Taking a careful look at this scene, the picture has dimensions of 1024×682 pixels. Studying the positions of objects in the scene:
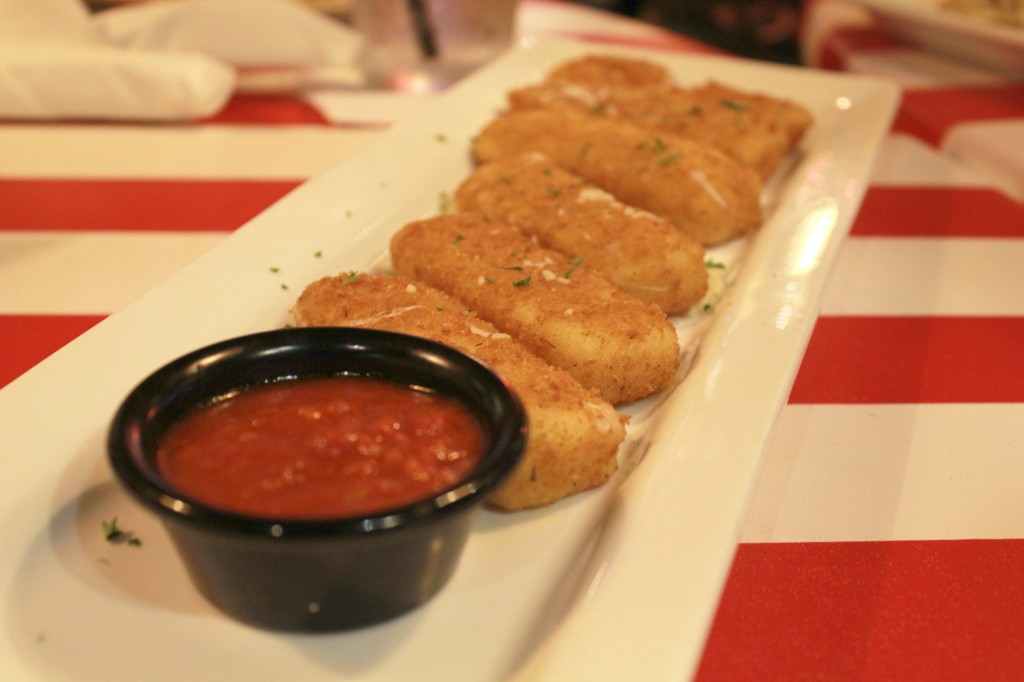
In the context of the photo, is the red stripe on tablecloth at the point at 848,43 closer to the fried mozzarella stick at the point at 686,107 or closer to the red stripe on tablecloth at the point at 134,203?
the fried mozzarella stick at the point at 686,107

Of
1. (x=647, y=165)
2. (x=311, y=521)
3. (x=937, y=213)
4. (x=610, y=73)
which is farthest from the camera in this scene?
(x=610, y=73)

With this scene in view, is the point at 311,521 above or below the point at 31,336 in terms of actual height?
above

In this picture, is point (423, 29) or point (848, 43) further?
point (848, 43)

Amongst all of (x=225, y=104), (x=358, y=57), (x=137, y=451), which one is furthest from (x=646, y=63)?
(x=137, y=451)

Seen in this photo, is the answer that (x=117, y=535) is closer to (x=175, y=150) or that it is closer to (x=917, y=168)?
(x=175, y=150)

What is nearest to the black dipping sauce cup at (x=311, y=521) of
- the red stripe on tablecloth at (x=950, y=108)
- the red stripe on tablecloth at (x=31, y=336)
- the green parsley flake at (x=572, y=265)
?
the green parsley flake at (x=572, y=265)

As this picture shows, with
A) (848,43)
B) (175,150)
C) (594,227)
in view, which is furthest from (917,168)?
(175,150)

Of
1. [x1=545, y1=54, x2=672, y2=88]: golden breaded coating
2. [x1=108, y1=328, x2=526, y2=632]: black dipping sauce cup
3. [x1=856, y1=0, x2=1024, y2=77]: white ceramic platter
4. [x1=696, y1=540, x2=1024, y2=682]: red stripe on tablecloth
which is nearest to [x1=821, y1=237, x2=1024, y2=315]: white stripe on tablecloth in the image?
[x1=696, y1=540, x2=1024, y2=682]: red stripe on tablecloth
